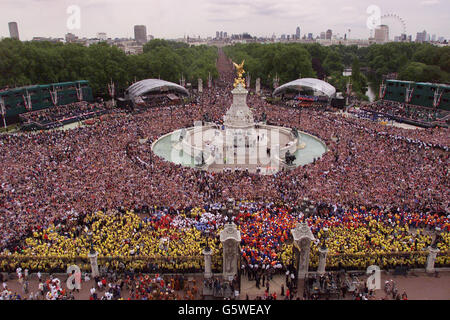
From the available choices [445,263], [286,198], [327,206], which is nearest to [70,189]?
[286,198]

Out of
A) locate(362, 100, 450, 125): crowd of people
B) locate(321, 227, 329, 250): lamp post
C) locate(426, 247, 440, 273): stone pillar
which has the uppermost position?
locate(362, 100, 450, 125): crowd of people

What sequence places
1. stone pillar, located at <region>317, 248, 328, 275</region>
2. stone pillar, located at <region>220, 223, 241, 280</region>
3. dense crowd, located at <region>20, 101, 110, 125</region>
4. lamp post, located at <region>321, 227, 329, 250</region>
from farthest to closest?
dense crowd, located at <region>20, 101, 110, 125</region> < lamp post, located at <region>321, 227, 329, 250</region> < stone pillar, located at <region>317, 248, 328, 275</region> < stone pillar, located at <region>220, 223, 241, 280</region>

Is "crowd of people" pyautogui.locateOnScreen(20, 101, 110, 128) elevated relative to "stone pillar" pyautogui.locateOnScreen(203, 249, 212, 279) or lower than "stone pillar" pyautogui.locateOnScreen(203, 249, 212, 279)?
elevated

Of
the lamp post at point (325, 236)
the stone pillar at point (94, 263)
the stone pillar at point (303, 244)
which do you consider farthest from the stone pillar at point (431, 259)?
the stone pillar at point (94, 263)

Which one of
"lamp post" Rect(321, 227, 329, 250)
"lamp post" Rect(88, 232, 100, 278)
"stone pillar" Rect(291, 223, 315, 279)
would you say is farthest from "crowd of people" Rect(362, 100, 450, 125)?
"lamp post" Rect(88, 232, 100, 278)

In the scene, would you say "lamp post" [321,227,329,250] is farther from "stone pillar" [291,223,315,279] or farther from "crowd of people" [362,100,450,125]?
"crowd of people" [362,100,450,125]
